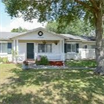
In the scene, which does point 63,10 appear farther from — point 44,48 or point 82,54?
point 82,54

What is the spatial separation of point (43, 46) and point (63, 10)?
31.4 feet

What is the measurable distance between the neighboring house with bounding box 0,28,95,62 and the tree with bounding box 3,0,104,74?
Answer: 5687 millimetres

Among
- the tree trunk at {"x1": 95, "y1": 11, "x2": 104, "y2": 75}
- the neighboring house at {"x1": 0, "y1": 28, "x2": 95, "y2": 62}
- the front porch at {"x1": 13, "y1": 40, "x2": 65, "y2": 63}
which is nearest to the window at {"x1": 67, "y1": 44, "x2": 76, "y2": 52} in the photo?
the neighboring house at {"x1": 0, "y1": 28, "x2": 95, "y2": 62}

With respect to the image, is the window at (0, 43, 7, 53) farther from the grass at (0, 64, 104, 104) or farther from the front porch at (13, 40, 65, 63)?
the grass at (0, 64, 104, 104)

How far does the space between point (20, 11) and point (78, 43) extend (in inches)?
576

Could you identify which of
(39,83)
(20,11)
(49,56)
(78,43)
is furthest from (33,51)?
(39,83)

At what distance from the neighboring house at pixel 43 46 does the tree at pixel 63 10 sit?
569 cm

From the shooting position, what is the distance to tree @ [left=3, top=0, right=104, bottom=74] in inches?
557

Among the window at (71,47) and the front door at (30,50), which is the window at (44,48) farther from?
the window at (71,47)

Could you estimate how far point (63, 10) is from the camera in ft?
60.4

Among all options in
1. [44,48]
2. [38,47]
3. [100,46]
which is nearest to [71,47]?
[44,48]

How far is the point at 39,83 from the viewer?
35.3 ft

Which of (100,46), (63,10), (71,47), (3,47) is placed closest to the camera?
(100,46)

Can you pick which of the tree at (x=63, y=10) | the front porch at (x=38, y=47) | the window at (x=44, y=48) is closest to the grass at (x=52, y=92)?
the tree at (x=63, y=10)
